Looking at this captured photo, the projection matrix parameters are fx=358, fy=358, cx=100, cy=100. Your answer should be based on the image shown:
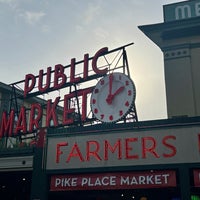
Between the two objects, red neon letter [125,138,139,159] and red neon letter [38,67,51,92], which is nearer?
red neon letter [125,138,139,159]

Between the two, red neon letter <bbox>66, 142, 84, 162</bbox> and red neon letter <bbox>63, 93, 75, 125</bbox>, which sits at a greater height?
red neon letter <bbox>63, 93, 75, 125</bbox>

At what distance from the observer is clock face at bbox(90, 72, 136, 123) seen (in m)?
24.3

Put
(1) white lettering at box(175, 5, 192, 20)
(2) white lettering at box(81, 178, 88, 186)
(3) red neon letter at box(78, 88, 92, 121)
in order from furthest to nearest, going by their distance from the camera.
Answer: (3) red neon letter at box(78, 88, 92, 121) → (1) white lettering at box(175, 5, 192, 20) → (2) white lettering at box(81, 178, 88, 186)

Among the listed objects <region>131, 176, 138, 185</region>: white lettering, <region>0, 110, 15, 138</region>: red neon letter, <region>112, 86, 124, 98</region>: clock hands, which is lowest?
<region>131, 176, 138, 185</region>: white lettering

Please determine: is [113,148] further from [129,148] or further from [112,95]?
[112,95]

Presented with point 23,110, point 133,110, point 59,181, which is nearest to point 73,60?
point 23,110

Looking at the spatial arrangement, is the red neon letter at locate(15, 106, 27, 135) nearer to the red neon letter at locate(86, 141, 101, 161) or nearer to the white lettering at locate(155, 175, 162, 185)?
the red neon letter at locate(86, 141, 101, 161)

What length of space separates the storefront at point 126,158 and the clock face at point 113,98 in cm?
448

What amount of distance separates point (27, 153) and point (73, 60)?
12.2 meters

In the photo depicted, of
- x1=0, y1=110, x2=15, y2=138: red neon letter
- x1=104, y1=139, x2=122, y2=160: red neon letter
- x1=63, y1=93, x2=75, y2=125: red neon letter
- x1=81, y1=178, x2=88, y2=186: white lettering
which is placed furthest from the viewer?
x1=0, y1=110, x2=15, y2=138: red neon letter

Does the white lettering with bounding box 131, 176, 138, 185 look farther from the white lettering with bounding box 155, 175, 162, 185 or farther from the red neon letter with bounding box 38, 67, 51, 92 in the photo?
the red neon letter with bounding box 38, 67, 51, 92

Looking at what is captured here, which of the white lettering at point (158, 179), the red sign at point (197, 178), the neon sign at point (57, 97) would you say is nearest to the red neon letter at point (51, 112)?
the neon sign at point (57, 97)

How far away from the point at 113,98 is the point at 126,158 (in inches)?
275

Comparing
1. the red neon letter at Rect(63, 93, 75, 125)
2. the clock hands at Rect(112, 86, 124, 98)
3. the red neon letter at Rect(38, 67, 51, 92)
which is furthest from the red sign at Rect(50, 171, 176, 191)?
the red neon letter at Rect(38, 67, 51, 92)
